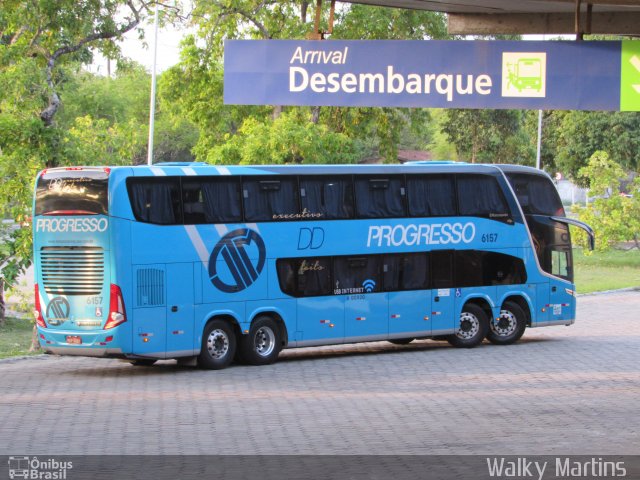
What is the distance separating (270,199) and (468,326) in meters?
5.84

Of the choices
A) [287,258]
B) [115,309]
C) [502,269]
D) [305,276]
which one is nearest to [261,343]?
[305,276]

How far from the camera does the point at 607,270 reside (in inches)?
2110

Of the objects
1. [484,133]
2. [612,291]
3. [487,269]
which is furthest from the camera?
[484,133]

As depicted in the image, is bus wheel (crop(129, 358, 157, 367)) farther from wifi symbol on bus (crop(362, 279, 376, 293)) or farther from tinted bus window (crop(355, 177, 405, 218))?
tinted bus window (crop(355, 177, 405, 218))

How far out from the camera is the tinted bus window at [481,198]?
26.1m

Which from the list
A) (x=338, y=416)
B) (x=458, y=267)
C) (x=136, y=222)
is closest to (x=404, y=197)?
(x=458, y=267)

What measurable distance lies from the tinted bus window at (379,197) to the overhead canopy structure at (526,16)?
657cm

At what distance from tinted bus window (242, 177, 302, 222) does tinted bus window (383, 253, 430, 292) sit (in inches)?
99.2

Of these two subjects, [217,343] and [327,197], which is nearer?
[217,343]

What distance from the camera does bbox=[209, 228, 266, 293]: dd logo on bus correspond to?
2250 centimetres

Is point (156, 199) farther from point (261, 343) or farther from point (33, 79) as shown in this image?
point (33, 79)

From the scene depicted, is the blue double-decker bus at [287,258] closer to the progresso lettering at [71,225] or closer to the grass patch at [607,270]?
the progresso lettering at [71,225]

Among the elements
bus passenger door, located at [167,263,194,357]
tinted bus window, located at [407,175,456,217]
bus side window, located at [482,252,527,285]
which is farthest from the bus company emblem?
bus side window, located at [482,252,527,285]
